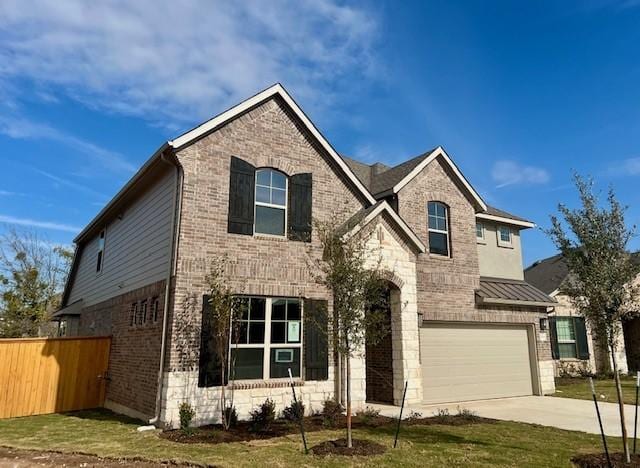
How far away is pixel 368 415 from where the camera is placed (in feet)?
36.6

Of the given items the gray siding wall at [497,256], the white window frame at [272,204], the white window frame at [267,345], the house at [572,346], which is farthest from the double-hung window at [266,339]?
the house at [572,346]

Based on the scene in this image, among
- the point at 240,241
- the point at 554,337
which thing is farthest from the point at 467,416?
the point at 554,337

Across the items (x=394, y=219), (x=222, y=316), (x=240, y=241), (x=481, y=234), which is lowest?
(x=222, y=316)

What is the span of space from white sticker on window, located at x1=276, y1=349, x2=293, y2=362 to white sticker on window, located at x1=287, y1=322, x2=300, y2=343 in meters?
0.26

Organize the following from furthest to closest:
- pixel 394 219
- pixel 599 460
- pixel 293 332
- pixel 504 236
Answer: pixel 504 236, pixel 394 219, pixel 293 332, pixel 599 460

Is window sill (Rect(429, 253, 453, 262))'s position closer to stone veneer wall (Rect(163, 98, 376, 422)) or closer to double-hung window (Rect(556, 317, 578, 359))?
stone veneer wall (Rect(163, 98, 376, 422))

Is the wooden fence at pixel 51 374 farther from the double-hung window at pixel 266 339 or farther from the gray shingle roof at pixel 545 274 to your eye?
the gray shingle roof at pixel 545 274

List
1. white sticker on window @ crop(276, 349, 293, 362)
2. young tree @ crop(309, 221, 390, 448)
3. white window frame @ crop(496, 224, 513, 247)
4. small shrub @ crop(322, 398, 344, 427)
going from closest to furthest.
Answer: young tree @ crop(309, 221, 390, 448) < small shrub @ crop(322, 398, 344, 427) < white sticker on window @ crop(276, 349, 293, 362) < white window frame @ crop(496, 224, 513, 247)

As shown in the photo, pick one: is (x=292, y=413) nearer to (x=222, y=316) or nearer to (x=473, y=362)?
(x=222, y=316)

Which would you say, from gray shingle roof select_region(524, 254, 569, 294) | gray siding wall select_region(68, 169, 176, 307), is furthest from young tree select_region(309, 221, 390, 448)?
gray shingle roof select_region(524, 254, 569, 294)

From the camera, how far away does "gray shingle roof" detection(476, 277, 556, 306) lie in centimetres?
1573

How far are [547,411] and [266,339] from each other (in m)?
7.99

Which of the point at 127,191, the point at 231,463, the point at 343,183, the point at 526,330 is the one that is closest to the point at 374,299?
the point at 231,463

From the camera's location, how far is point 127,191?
13977 mm
